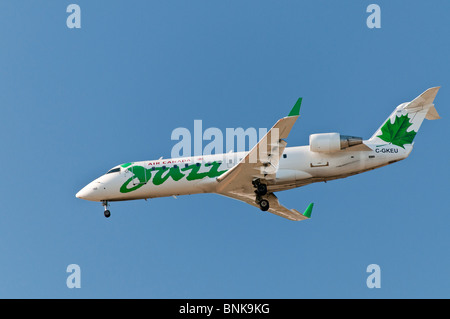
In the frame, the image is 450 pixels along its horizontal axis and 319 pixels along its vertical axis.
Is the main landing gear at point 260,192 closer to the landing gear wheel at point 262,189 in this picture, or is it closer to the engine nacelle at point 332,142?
the landing gear wheel at point 262,189

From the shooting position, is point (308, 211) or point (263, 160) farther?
point (308, 211)

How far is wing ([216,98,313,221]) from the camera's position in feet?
87.1

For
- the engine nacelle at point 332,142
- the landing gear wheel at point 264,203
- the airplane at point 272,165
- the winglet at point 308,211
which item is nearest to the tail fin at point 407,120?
the airplane at point 272,165

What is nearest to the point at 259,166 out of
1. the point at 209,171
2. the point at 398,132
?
the point at 209,171

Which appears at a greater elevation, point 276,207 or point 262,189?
point 262,189

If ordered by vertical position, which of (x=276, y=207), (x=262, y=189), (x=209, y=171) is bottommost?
(x=276, y=207)

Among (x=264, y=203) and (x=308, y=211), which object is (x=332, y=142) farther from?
(x=308, y=211)

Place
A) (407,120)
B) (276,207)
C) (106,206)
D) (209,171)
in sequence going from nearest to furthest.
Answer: (407,120)
(209,171)
(106,206)
(276,207)

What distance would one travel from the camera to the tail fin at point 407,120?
29.7 metres

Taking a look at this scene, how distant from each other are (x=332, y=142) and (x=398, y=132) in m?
3.27

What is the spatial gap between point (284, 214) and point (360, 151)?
250 inches

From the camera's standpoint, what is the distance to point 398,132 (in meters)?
29.8

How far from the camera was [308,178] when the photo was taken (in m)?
29.6

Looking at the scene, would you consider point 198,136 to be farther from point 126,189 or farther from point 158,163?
point 126,189
